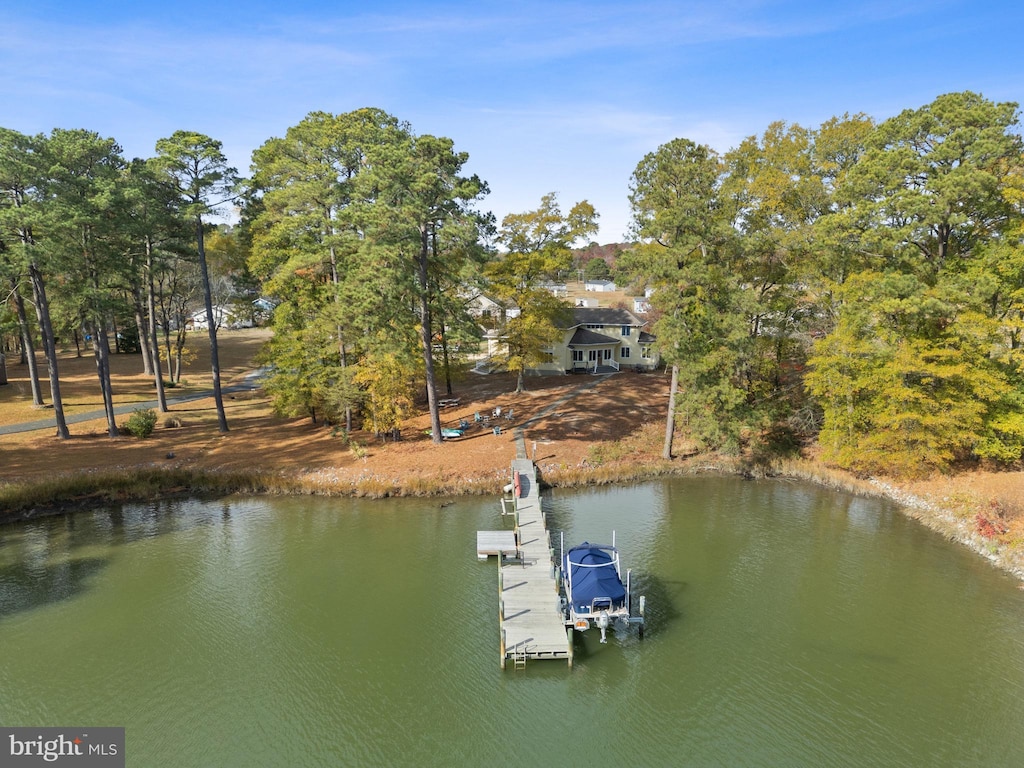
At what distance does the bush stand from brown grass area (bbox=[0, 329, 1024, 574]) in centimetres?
70

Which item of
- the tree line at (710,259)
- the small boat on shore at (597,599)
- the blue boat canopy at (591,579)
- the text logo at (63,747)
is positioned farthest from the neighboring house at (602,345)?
the text logo at (63,747)

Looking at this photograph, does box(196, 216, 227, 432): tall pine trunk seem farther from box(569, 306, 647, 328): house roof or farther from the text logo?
box(569, 306, 647, 328): house roof

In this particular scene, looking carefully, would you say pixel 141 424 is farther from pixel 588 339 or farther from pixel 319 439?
pixel 588 339

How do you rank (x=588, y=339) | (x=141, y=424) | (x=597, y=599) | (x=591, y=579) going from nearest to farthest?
(x=597, y=599)
(x=591, y=579)
(x=141, y=424)
(x=588, y=339)

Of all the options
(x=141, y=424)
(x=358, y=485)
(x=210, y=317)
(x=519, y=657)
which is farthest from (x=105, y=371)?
(x=519, y=657)

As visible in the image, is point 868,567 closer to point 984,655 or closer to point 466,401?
point 984,655

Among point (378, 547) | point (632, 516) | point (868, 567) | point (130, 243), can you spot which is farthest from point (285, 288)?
point (868, 567)

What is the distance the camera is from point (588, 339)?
57.5 metres

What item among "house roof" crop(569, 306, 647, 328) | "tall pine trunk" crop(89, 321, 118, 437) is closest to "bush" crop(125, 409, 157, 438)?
"tall pine trunk" crop(89, 321, 118, 437)

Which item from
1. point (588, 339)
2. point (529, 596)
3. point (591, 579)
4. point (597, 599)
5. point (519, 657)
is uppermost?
point (588, 339)

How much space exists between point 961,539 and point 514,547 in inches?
770

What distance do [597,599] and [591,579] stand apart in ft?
2.24

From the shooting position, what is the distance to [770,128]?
3731 centimetres

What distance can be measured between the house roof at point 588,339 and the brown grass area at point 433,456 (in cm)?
1210
